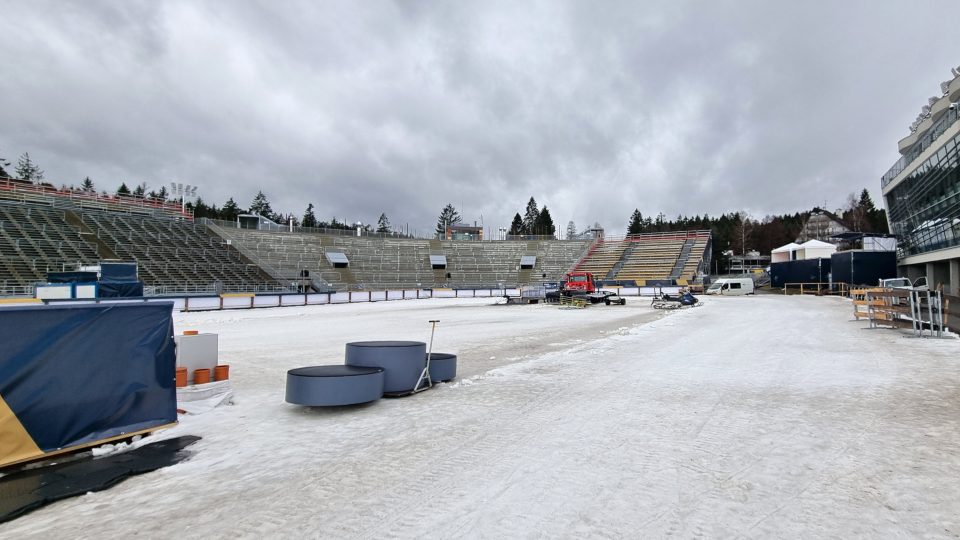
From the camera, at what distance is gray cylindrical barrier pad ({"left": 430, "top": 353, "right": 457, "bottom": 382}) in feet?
30.0

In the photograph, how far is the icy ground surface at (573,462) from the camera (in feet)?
13.0

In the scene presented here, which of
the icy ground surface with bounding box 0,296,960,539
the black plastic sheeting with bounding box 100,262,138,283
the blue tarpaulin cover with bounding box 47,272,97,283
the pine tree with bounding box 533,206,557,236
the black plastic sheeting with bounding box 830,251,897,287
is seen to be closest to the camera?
the icy ground surface with bounding box 0,296,960,539

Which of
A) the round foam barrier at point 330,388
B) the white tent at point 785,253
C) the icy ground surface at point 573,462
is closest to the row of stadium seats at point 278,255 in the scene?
the white tent at point 785,253

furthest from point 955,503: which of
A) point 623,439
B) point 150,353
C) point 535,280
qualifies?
point 535,280

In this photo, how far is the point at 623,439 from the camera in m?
6.02

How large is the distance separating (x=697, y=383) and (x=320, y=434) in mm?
6558

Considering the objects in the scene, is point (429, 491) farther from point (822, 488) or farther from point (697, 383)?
point (697, 383)

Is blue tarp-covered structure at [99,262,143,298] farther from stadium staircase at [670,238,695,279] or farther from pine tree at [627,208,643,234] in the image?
pine tree at [627,208,643,234]

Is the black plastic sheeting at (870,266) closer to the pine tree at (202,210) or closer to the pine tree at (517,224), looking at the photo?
the pine tree at (517,224)

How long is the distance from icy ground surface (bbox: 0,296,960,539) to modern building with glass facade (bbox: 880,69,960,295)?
88.2 feet

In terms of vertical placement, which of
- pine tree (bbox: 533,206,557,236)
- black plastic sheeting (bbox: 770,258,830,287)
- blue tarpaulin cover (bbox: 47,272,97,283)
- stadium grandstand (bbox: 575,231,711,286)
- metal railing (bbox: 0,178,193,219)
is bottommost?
blue tarpaulin cover (bbox: 47,272,97,283)

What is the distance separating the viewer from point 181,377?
8.27 metres

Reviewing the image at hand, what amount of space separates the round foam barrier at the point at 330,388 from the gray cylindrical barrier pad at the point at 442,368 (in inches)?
69.1

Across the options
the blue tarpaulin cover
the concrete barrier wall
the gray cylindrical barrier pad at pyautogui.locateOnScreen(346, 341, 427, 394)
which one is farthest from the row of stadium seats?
the gray cylindrical barrier pad at pyautogui.locateOnScreen(346, 341, 427, 394)
